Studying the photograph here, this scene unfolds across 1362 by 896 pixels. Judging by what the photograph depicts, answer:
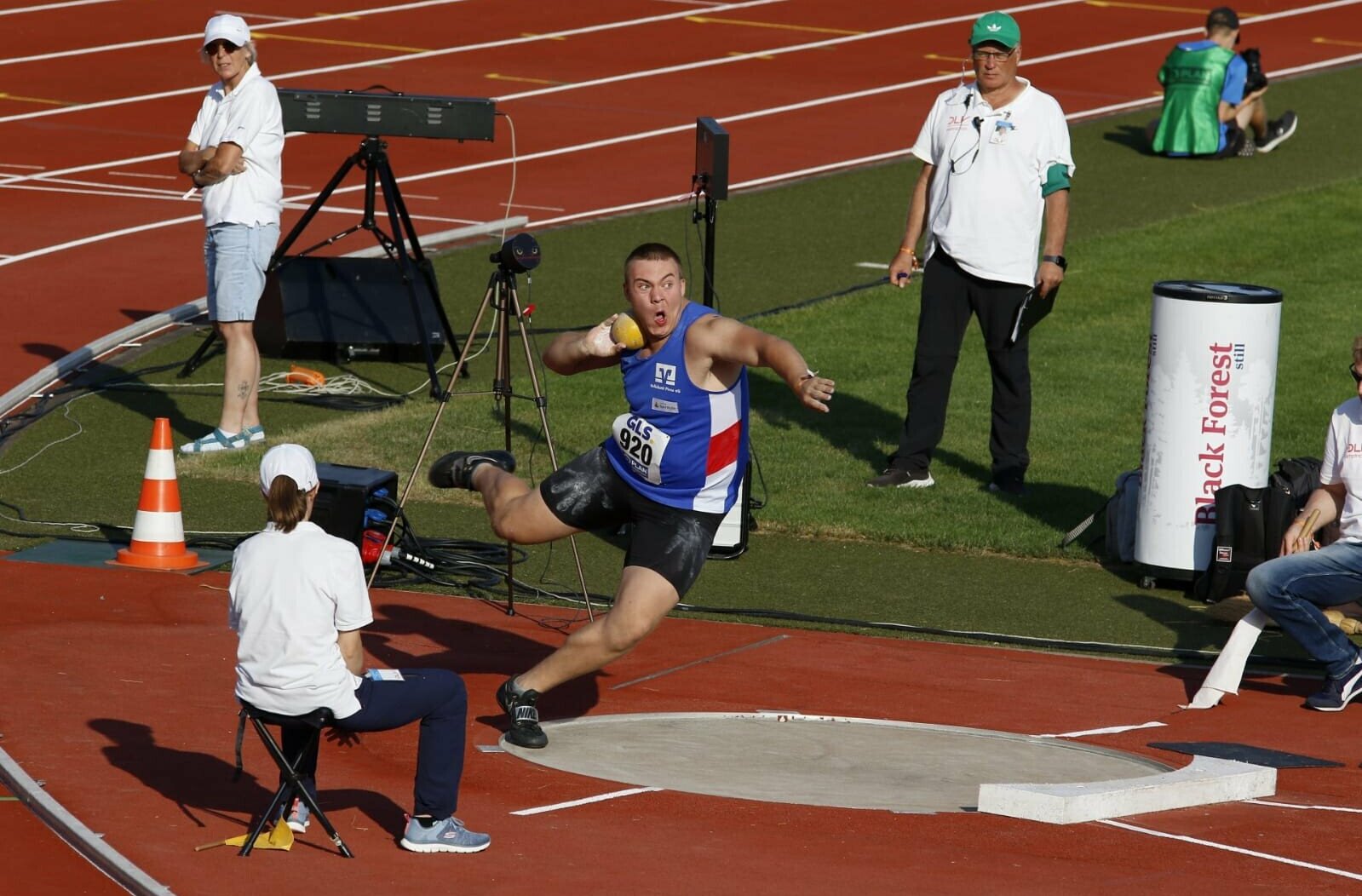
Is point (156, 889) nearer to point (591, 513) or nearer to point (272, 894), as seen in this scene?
point (272, 894)

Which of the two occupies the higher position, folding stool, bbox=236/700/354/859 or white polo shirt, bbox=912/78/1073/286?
white polo shirt, bbox=912/78/1073/286

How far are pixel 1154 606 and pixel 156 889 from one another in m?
5.72

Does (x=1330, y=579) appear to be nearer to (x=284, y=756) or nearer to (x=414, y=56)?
(x=284, y=756)

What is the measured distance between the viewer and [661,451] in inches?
325

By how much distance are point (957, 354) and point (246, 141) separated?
4253mm

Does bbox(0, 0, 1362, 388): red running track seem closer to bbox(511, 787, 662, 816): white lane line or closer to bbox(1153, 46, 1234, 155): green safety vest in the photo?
bbox(1153, 46, 1234, 155): green safety vest

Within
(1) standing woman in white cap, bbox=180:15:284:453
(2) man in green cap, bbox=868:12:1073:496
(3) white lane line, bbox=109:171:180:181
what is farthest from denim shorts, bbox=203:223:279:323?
(3) white lane line, bbox=109:171:180:181

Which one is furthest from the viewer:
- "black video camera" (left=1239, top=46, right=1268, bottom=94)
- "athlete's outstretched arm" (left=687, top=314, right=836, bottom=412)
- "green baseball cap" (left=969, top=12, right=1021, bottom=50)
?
"black video camera" (left=1239, top=46, right=1268, bottom=94)

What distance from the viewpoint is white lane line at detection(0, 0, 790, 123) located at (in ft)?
80.5

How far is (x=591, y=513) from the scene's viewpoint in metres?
8.61

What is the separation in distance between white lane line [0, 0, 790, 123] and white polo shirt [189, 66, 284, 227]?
40.4 ft

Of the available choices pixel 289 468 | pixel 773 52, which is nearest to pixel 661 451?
pixel 289 468

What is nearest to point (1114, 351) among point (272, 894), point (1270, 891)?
point (1270, 891)

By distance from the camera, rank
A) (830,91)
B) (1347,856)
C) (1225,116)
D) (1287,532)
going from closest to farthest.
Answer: (1347,856)
(1287,532)
(1225,116)
(830,91)
